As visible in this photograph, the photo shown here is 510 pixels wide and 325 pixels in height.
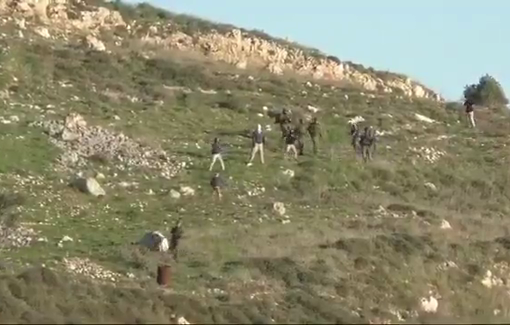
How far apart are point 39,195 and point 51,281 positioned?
1165cm

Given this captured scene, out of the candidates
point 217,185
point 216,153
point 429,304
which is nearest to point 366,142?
→ point 216,153

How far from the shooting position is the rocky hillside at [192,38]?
71188 mm

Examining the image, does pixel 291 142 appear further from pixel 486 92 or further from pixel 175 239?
pixel 486 92

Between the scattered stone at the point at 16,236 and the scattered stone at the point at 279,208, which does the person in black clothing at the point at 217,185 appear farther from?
the scattered stone at the point at 16,236

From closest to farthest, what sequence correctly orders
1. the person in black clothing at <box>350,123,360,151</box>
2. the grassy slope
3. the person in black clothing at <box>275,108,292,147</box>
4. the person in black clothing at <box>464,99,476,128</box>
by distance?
the grassy slope → the person in black clothing at <box>275,108,292,147</box> → the person in black clothing at <box>350,123,360,151</box> → the person in black clothing at <box>464,99,476,128</box>

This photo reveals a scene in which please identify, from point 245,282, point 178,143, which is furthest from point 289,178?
point 245,282

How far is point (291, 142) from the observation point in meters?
46.7

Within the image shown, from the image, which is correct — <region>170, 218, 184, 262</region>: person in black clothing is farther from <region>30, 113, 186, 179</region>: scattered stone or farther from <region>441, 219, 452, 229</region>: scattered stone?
<region>441, 219, 452, 229</region>: scattered stone

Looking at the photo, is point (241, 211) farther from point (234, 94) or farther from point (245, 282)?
point (234, 94)

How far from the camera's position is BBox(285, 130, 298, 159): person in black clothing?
153 ft

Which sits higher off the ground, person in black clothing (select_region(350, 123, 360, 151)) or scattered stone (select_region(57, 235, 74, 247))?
person in black clothing (select_region(350, 123, 360, 151))

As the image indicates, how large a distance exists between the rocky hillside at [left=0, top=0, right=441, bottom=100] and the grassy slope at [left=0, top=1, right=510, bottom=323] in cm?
719

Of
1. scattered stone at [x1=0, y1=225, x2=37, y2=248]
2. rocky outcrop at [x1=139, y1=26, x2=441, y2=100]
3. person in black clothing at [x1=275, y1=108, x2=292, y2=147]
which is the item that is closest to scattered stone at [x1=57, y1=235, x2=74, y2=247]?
scattered stone at [x1=0, y1=225, x2=37, y2=248]

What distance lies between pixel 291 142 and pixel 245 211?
10476 millimetres
